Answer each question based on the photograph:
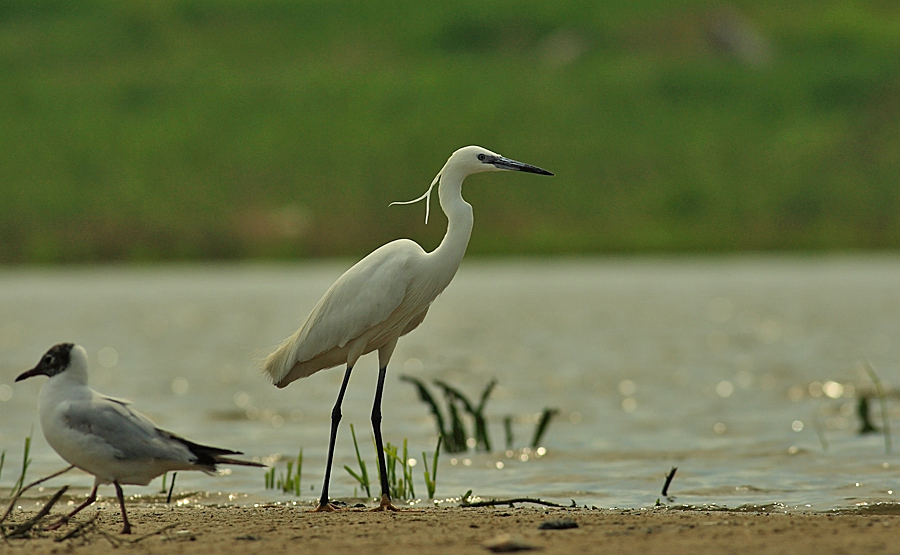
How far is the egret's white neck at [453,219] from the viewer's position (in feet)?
26.7

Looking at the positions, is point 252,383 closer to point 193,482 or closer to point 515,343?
point 515,343

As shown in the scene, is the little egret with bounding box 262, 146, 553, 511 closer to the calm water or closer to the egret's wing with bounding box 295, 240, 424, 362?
the egret's wing with bounding box 295, 240, 424, 362

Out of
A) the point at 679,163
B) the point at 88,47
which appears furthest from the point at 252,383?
the point at 88,47

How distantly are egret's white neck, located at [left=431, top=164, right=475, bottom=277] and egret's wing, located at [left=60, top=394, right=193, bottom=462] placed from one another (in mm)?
2055

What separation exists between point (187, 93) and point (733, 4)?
112 feet

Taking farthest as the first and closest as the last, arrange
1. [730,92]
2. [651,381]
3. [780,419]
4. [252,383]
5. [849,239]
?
[730,92]
[849,239]
[252,383]
[651,381]
[780,419]

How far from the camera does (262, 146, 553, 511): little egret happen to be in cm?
812

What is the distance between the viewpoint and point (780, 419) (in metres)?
12.5

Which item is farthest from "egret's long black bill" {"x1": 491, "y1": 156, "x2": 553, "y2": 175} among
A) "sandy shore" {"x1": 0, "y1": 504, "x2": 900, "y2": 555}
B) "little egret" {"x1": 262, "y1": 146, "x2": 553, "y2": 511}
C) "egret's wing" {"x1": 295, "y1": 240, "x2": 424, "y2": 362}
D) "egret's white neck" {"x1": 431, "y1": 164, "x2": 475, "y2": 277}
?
"sandy shore" {"x1": 0, "y1": 504, "x2": 900, "y2": 555}

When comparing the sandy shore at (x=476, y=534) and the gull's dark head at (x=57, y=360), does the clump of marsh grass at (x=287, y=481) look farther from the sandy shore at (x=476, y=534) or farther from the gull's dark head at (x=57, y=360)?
the gull's dark head at (x=57, y=360)

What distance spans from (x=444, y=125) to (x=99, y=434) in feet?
170

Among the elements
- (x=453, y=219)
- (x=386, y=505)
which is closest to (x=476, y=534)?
(x=386, y=505)

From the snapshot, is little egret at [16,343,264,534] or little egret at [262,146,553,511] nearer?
little egret at [16,343,264,534]

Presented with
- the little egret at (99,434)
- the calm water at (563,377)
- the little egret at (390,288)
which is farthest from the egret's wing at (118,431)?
the calm water at (563,377)
